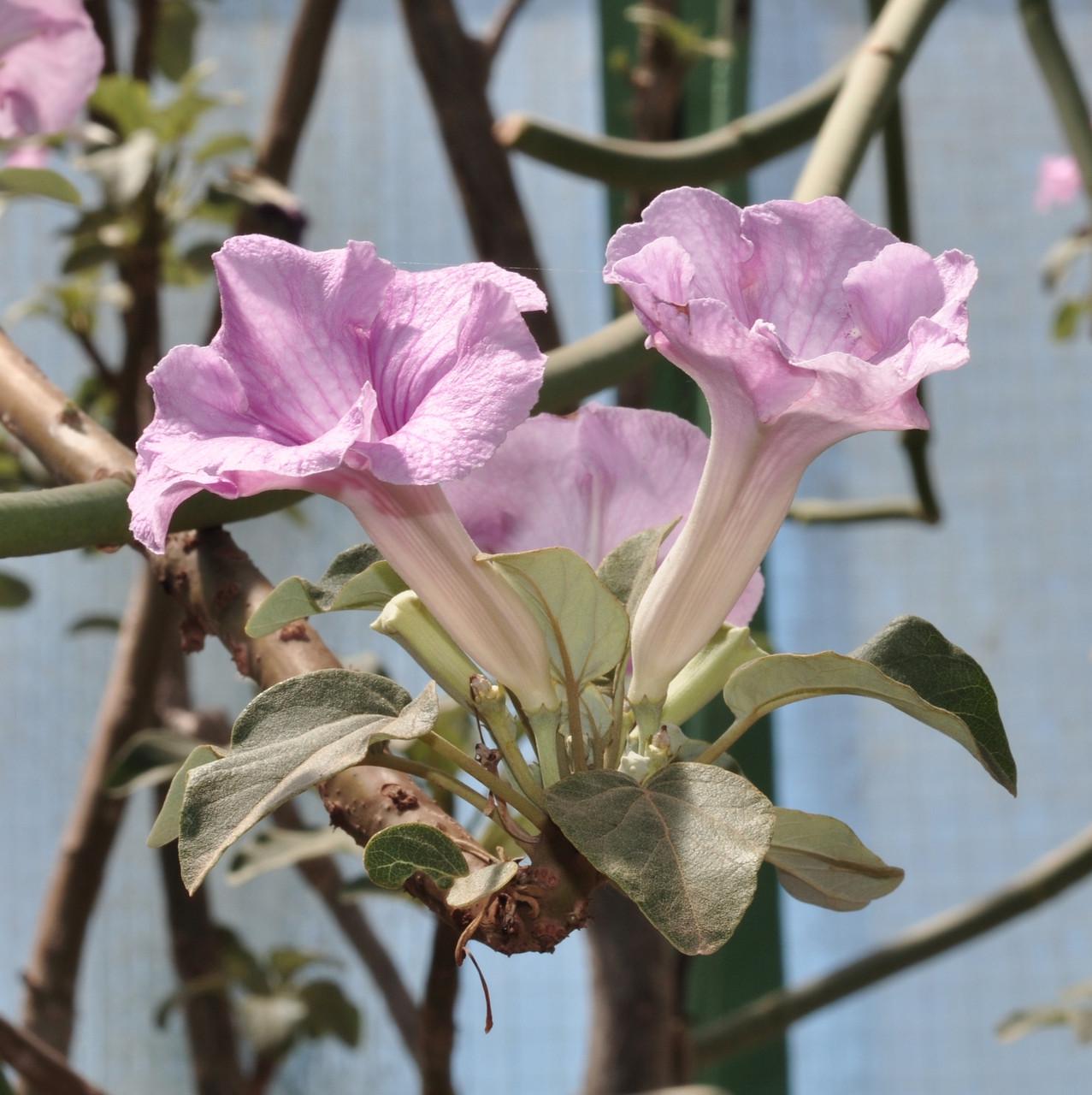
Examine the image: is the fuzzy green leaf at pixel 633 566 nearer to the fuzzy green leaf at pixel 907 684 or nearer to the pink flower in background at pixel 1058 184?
the fuzzy green leaf at pixel 907 684

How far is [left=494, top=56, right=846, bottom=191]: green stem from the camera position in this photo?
427 mm

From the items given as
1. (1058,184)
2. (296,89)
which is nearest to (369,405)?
(296,89)

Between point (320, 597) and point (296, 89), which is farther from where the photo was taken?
point (296, 89)

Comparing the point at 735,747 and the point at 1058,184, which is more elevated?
the point at 1058,184

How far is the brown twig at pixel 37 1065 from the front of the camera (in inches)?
16.2

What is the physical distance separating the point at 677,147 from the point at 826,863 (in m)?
0.33

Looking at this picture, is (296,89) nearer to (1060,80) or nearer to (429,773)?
(1060,80)

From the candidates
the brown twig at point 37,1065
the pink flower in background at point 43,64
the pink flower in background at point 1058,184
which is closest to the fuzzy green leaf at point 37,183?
the pink flower in background at point 43,64

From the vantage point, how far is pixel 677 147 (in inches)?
19.6

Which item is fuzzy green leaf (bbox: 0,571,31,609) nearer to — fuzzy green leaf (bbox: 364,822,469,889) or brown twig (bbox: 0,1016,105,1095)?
brown twig (bbox: 0,1016,105,1095)

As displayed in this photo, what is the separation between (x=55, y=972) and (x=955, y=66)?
3.34 ft

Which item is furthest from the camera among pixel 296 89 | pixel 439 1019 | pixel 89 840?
pixel 296 89

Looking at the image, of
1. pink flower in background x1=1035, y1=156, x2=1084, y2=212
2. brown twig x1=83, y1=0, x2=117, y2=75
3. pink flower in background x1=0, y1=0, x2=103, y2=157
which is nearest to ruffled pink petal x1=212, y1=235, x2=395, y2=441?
pink flower in background x1=0, y1=0, x2=103, y2=157

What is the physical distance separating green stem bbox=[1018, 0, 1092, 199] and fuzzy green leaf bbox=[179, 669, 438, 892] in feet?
1.24
